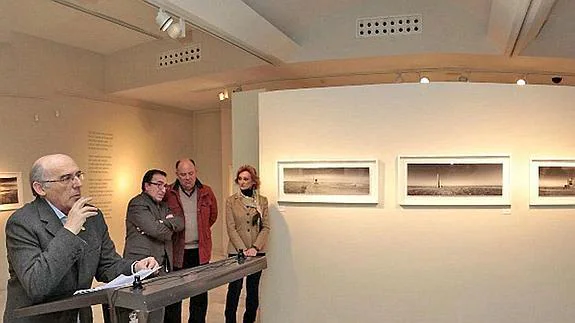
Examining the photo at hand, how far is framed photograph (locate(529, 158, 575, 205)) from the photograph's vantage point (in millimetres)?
4234

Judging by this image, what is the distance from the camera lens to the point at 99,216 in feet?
7.72

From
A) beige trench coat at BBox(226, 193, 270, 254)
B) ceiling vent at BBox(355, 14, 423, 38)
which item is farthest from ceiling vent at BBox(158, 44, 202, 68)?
beige trench coat at BBox(226, 193, 270, 254)

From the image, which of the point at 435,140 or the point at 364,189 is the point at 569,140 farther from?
the point at 364,189

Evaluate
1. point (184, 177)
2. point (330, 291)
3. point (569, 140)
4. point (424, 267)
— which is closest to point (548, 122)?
point (569, 140)

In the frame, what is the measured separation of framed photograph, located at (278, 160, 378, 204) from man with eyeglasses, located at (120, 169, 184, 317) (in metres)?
1.07

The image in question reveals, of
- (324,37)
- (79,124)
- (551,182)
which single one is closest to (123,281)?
(551,182)

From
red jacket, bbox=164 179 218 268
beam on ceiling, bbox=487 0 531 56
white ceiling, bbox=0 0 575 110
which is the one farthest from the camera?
white ceiling, bbox=0 0 575 110

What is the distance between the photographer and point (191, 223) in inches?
171

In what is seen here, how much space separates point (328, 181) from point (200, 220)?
1.16 meters

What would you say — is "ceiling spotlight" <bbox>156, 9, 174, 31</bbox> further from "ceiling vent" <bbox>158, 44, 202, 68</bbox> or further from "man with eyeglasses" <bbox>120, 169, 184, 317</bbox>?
Answer: "ceiling vent" <bbox>158, 44, 202, 68</bbox>

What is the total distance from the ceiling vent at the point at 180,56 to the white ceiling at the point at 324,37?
84 mm

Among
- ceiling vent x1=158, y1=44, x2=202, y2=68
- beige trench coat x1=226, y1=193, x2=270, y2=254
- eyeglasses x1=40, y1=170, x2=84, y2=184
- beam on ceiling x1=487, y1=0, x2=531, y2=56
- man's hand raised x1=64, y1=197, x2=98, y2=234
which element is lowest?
beige trench coat x1=226, y1=193, x2=270, y2=254

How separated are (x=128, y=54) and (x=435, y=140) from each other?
555cm

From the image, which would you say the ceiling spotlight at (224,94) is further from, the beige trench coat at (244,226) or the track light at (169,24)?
the beige trench coat at (244,226)
